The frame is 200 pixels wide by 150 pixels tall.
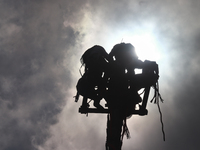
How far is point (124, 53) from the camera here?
618 cm

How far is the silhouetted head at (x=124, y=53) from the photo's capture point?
615 centimetres

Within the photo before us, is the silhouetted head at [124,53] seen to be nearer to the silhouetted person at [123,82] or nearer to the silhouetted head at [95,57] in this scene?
the silhouetted person at [123,82]

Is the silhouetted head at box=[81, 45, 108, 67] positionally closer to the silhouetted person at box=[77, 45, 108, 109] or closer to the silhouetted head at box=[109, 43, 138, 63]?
the silhouetted person at box=[77, 45, 108, 109]

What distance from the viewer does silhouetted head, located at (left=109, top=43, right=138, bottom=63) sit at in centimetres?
615

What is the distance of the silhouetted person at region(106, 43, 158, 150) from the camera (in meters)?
5.69

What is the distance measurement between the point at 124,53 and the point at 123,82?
119 centimetres

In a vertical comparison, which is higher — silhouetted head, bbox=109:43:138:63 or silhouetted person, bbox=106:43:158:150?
silhouetted head, bbox=109:43:138:63

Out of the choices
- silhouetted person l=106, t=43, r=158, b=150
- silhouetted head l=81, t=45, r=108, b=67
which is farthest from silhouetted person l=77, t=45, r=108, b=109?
silhouetted person l=106, t=43, r=158, b=150

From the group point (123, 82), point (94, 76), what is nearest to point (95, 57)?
point (94, 76)

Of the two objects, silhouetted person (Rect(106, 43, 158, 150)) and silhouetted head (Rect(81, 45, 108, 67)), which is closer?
silhouetted person (Rect(106, 43, 158, 150))

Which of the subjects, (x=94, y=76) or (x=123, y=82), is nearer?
(x=123, y=82)

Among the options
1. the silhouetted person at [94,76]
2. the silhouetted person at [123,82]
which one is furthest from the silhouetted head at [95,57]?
the silhouetted person at [123,82]

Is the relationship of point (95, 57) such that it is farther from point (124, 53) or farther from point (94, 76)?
point (124, 53)

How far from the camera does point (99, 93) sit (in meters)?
6.41
